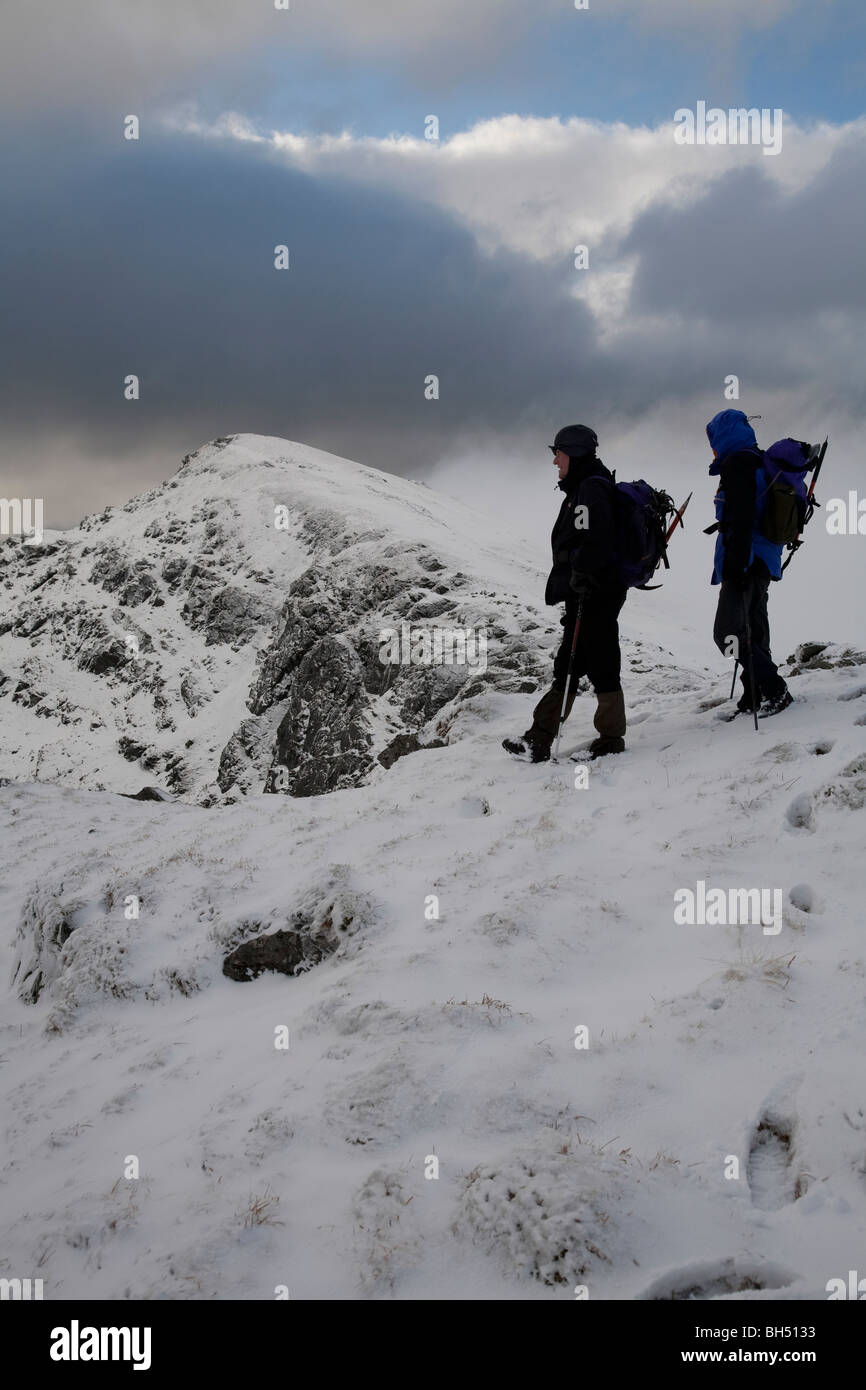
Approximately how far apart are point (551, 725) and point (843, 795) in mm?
4038

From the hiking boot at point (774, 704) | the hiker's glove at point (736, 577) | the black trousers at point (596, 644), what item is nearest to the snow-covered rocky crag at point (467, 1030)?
the hiking boot at point (774, 704)

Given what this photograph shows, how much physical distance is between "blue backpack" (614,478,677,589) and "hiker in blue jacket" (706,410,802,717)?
70 cm

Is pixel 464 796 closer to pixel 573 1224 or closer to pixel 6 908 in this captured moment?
pixel 573 1224

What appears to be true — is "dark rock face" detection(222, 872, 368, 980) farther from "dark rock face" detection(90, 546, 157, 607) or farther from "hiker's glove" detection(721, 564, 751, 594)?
"dark rock face" detection(90, 546, 157, 607)

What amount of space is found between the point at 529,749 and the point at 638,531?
3.17 m

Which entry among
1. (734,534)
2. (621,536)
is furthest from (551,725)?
(734,534)

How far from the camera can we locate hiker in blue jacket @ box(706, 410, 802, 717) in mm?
8742

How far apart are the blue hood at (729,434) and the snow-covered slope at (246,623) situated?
266 inches

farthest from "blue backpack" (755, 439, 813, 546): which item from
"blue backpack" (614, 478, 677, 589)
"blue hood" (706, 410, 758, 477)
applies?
"blue backpack" (614, 478, 677, 589)

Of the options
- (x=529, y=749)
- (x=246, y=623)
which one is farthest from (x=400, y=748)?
(x=246, y=623)

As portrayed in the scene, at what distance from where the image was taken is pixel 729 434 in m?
8.89

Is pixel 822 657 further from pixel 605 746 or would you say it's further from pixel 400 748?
pixel 400 748

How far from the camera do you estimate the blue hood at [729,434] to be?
Result: 881cm

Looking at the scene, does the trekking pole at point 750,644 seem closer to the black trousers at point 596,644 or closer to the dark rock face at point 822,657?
the black trousers at point 596,644
